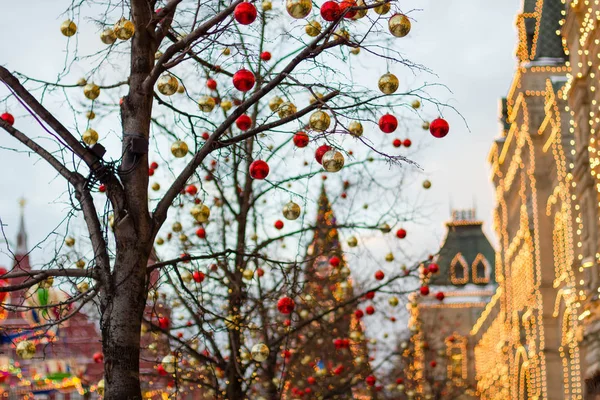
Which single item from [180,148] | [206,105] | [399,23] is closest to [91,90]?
[180,148]

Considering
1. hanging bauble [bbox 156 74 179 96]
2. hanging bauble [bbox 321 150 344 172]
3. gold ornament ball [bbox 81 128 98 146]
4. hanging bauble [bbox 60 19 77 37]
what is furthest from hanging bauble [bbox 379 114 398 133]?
hanging bauble [bbox 60 19 77 37]

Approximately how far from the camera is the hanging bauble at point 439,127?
21.3 feet

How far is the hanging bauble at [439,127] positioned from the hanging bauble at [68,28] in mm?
3170

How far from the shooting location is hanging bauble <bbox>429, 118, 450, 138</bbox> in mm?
6488

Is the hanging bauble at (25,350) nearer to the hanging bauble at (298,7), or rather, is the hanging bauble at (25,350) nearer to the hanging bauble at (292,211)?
the hanging bauble at (292,211)

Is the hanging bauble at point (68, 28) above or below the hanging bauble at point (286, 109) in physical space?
above

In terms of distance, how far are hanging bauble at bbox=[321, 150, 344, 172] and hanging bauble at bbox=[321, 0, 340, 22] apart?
95 centimetres

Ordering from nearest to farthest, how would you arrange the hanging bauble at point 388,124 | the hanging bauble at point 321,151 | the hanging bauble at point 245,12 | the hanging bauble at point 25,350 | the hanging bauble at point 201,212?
the hanging bauble at point 245,12
the hanging bauble at point 388,124
the hanging bauble at point 321,151
the hanging bauble at point 25,350
the hanging bauble at point 201,212

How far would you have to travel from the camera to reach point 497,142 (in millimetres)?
45594

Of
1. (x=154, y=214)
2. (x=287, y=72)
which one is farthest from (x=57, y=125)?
(x=287, y=72)

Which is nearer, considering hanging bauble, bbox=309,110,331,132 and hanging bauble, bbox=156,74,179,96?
hanging bauble, bbox=309,110,331,132

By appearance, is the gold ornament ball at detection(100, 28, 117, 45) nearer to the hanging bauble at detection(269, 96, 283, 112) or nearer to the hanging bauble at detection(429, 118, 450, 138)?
the hanging bauble at detection(269, 96, 283, 112)

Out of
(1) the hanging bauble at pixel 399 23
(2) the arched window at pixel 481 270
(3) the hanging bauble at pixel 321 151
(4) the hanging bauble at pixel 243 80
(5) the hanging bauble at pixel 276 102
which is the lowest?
(3) the hanging bauble at pixel 321 151

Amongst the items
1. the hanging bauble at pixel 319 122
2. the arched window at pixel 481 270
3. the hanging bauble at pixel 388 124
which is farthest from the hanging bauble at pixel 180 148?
the arched window at pixel 481 270
